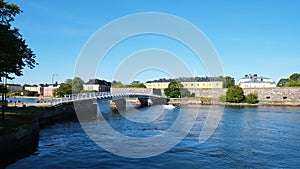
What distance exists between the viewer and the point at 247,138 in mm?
30266

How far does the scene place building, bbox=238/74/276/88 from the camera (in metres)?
162

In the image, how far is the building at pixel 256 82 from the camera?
16215 centimetres

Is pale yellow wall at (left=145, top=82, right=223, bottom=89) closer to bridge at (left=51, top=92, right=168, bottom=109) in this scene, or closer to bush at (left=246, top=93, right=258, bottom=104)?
bush at (left=246, top=93, right=258, bottom=104)

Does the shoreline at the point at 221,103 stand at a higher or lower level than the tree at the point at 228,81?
lower

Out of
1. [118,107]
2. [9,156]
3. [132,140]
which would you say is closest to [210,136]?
[132,140]

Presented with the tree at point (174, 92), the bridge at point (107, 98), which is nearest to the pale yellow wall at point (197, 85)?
the tree at point (174, 92)

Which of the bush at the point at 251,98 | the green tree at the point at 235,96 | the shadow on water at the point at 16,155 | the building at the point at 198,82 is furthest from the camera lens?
the building at the point at 198,82

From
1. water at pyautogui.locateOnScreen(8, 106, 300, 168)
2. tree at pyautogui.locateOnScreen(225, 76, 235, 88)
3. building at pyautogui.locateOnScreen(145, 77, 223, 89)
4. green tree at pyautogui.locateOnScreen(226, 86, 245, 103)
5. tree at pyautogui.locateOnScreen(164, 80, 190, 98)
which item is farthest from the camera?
tree at pyautogui.locateOnScreen(225, 76, 235, 88)

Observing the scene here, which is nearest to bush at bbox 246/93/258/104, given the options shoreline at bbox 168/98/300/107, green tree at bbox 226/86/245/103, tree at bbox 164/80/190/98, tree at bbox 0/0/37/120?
green tree at bbox 226/86/245/103

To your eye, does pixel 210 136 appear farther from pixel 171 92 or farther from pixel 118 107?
pixel 171 92

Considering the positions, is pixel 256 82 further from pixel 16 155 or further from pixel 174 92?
pixel 16 155

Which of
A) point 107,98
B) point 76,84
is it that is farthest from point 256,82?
point 107,98

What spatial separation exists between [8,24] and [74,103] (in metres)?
27.4

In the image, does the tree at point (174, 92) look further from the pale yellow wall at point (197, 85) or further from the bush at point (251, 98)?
the pale yellow wall at point (197, 85)
